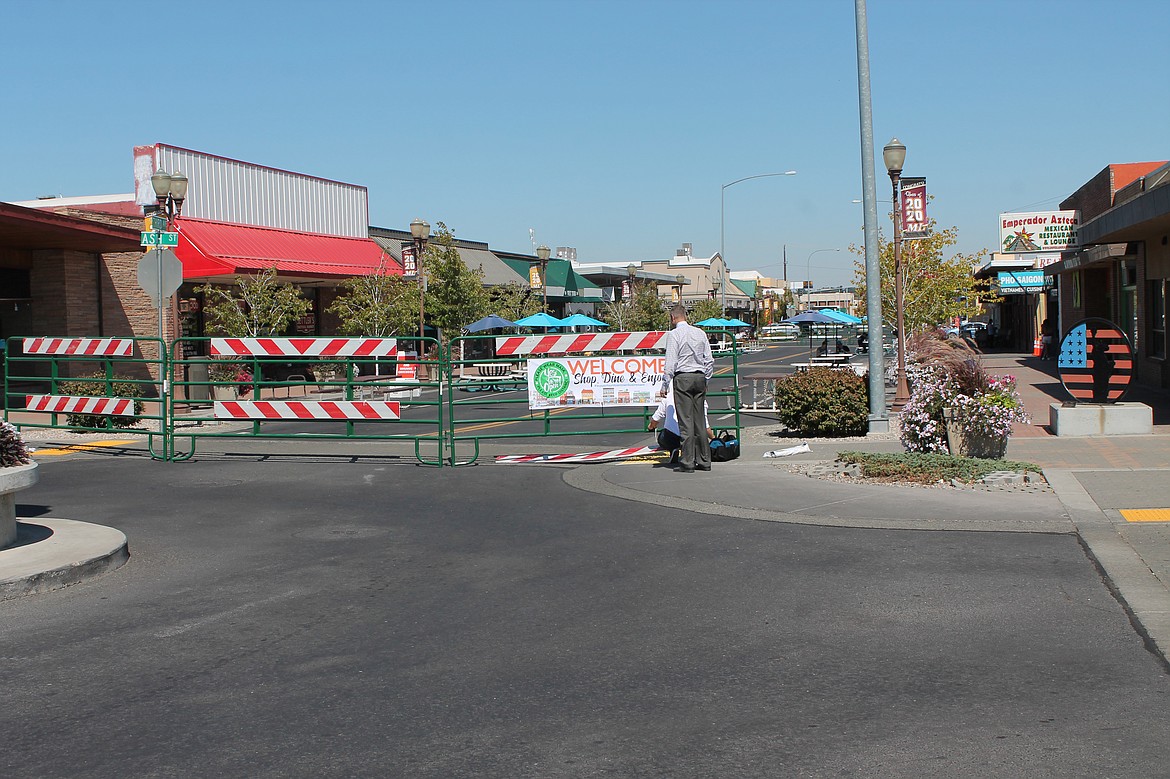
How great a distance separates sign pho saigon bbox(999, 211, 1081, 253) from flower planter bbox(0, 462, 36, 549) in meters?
28.0

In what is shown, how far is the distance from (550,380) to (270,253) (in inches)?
882

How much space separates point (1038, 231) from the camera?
32.0 meters

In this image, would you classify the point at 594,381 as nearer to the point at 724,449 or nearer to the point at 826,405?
the point at 724,449

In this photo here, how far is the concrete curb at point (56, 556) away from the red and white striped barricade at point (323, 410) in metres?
5.49

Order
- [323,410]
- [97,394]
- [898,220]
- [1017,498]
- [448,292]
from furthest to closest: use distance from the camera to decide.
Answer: [448,292] < [898,220] < [97,394] < [323,410] < [1017,498]

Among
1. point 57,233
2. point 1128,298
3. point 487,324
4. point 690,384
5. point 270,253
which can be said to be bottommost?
point 690,384

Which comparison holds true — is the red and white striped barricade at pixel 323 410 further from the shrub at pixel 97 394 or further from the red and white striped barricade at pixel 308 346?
the shrub at pixel 97 394

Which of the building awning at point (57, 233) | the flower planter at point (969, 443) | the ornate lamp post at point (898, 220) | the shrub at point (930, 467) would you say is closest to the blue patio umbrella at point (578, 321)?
the building awning at point (57, 233)

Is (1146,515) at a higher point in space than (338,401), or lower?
lower

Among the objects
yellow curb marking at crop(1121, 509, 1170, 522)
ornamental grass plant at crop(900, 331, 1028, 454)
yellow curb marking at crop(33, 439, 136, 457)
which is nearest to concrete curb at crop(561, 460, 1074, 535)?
yellow curb marking at crop(1121, 509, 1170, 522)

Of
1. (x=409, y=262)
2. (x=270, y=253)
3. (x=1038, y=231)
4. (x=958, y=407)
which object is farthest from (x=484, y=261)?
(x=958, y=407)

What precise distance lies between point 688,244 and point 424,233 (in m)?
94.8

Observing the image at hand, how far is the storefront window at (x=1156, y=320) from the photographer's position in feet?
79.3

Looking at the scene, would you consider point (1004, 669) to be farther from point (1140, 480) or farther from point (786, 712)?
point (1140, 480)
